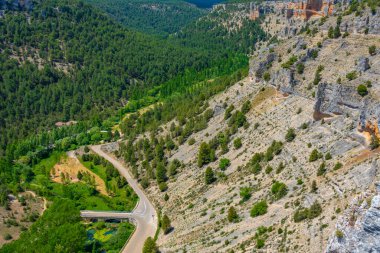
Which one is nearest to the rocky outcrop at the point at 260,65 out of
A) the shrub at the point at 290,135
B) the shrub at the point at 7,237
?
the shrub at the point at 290,135

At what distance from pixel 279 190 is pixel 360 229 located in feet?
111

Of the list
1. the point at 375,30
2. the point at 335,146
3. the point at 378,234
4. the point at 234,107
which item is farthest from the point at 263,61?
the point at 378,234

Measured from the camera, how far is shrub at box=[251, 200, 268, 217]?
76.1 metres

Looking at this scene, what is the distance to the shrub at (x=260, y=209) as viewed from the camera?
76.1 metres

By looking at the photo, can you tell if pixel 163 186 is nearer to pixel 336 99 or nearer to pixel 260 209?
pixel 260 209

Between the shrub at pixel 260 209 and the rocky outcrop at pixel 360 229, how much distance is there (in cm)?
2813

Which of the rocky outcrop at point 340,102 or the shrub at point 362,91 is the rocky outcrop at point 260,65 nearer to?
the rocky outcrop at point 340,102

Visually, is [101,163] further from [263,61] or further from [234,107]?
[263,61]

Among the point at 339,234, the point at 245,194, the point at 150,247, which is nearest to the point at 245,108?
the point at 245,194

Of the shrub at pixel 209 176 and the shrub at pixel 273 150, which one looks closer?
the shrub at pixel 273 150

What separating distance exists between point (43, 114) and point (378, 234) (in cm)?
17080

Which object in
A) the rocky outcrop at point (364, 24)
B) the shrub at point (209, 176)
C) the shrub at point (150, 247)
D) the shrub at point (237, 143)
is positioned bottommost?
the shrub at point (150, 247)

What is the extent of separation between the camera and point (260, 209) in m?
76.4

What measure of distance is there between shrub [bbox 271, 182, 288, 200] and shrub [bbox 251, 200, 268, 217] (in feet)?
9.26
